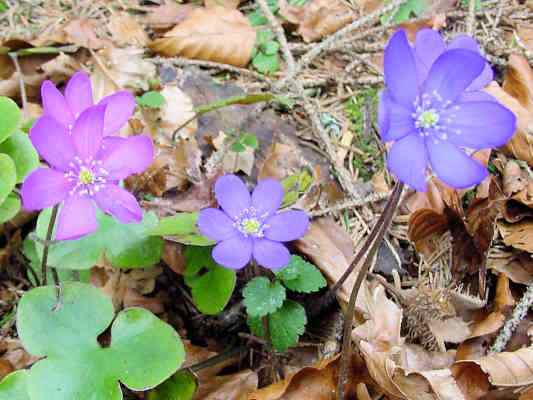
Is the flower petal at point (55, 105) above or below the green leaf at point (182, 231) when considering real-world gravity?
above

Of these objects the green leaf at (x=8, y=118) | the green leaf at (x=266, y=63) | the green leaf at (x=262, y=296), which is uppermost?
the green leaf at (x=8, y=118)

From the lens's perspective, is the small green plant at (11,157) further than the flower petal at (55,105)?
Yes

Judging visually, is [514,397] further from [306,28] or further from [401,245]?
[306,28]

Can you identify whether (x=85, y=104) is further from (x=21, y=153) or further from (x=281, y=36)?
(x=281, y=36)

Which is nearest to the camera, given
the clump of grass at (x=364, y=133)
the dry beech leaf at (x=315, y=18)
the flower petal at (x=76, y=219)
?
the flower petal at (x=76, y=219)

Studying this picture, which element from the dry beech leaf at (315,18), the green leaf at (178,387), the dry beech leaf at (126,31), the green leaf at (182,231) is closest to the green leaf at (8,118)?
the green leaf at (182,231)

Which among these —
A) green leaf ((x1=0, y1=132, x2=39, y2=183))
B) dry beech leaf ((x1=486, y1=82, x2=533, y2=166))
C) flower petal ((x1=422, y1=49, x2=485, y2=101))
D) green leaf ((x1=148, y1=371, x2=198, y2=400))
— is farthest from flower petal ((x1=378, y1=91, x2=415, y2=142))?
green leaf ((x1=0, y1=132, x2=39, y2=183))

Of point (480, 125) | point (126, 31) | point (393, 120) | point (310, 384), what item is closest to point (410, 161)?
point (393, 120)

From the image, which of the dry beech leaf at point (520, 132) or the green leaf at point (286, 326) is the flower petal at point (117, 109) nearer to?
the green leaf at point (286, 326)
